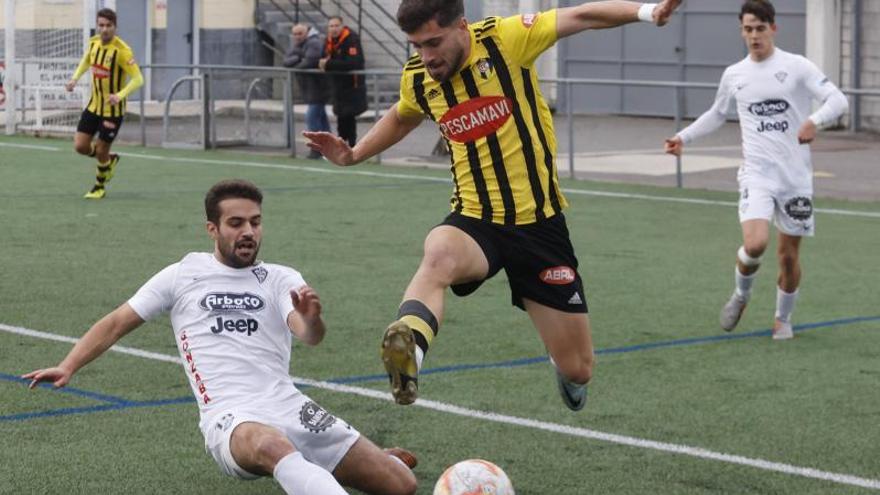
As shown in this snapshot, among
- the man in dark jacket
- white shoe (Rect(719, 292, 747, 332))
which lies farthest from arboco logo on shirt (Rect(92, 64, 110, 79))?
white shoe (Rect(719, 292, 747, 332))

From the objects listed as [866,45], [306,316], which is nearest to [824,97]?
[306,316]

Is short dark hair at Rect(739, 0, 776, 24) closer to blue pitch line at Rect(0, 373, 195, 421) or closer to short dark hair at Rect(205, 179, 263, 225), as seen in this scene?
blue pitch line at Rect(0, 373, 195, 421)

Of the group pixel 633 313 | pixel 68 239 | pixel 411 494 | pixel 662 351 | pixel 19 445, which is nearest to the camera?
pixel 411 494

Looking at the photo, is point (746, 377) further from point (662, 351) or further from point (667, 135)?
point (667, 135)

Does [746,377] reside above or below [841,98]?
below

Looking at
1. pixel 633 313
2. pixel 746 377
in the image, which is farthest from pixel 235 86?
pixel 746 377

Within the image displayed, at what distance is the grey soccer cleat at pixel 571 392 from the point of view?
26.7 ft

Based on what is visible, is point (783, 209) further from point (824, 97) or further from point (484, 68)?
point (484, 68)

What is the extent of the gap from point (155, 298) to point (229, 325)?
0.33 m

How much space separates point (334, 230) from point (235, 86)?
1037cm

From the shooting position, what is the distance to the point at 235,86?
88.7ft

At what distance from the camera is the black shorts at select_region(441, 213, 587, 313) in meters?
7.62

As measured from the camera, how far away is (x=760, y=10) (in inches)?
439

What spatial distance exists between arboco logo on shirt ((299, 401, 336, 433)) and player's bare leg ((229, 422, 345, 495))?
0.18 metres
